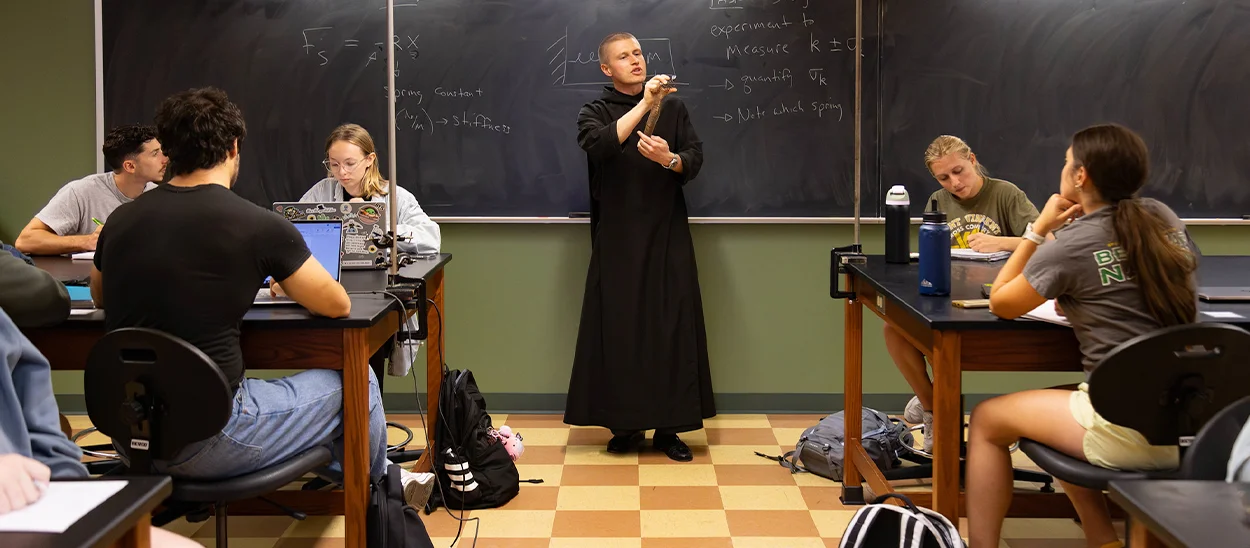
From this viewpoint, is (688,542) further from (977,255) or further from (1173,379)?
(1173,379)

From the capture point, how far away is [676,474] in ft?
12.2

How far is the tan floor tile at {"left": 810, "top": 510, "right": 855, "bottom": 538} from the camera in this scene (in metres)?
3.10

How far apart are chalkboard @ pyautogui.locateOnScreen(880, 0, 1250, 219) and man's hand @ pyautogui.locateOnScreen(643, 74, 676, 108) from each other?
1.14 meters

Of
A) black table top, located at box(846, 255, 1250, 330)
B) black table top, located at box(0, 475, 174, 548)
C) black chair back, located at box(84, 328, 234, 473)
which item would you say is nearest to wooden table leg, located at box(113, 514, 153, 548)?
black table top, located at box(0, 475, 174, 548)

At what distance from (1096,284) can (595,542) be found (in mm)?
1570

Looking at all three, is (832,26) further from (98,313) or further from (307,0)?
(98,313)

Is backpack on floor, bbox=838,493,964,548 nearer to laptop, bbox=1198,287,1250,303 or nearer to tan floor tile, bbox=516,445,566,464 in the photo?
laptop, bbox=1198,287,1250,303

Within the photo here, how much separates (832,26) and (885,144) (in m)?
0.54

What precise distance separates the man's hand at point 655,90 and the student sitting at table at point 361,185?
93 centimetres

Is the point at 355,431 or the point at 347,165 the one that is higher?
the point at 347,165

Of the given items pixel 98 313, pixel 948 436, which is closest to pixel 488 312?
pixel 98 313

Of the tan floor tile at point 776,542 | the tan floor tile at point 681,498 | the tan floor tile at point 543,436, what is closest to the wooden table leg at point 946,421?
the tan floor tile at point 776,542

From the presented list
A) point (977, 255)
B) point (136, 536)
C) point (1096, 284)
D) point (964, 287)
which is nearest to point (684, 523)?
point (964, 287)

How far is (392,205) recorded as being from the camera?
2877 millimetres
